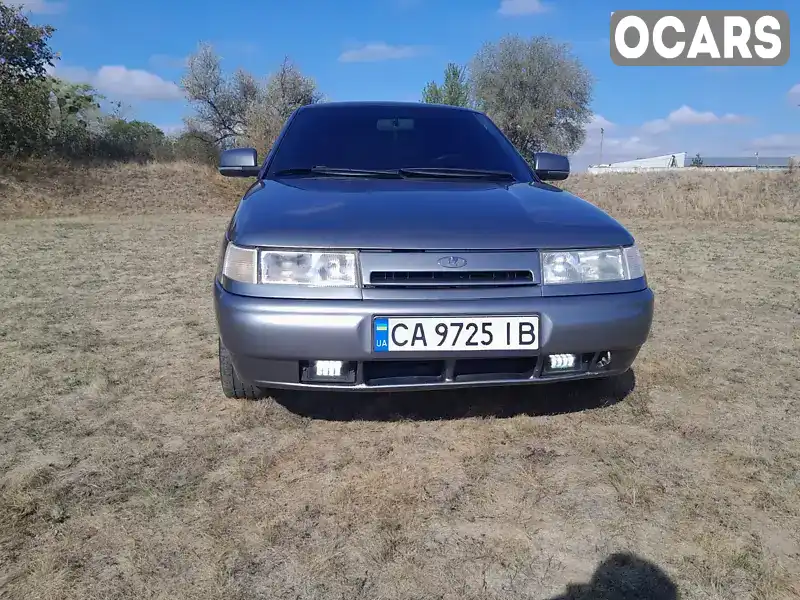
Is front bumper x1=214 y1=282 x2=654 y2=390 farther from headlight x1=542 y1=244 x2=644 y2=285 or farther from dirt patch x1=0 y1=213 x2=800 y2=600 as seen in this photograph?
dirt patch x1=0 y1=213 x2=800 y2=600

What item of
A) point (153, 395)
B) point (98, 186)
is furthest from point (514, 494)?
point (98, 186)

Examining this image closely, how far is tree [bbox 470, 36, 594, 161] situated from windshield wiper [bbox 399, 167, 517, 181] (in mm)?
32674

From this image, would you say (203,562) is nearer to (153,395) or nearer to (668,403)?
(153,395)

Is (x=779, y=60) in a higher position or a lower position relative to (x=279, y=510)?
higher

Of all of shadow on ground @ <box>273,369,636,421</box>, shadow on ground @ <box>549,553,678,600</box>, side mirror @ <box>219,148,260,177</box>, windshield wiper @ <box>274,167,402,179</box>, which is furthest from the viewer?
side mirror @ <box>219,148,260,177</box>

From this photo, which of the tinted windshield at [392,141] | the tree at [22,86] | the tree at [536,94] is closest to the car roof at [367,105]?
the tinted windshield at [392,141]

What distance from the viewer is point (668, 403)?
2820mm

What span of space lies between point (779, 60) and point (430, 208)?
48.5ft

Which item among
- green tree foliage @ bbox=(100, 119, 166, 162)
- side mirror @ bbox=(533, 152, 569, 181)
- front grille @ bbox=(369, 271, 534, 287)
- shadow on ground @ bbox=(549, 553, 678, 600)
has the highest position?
green tree foliage @ bbox=(100, 119, 166, 162)

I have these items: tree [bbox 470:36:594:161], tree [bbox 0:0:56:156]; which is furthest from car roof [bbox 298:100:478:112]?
tree [bbox 470:36:594:161]

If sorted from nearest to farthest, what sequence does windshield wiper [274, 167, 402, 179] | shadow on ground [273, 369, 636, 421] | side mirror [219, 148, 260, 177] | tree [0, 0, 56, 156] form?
shadow on ground [273, 369, 636, 421], windshield wiper [274, 167, 402, 179], side mirror [219, 148, 260, 177], tree [0, 0, 56, 156]

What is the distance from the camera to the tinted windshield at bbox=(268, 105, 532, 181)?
311 cm

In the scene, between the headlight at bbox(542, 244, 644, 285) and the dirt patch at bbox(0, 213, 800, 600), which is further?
the headlight at bbox(542, 244, 644, 285)

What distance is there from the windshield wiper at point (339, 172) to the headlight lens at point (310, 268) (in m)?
0.94
